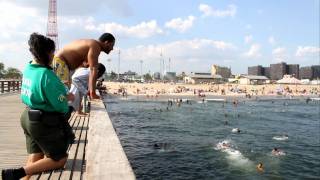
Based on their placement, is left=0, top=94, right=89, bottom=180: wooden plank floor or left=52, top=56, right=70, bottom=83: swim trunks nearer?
left=0, top=94, right=89, bottom=180: wooden plank floor

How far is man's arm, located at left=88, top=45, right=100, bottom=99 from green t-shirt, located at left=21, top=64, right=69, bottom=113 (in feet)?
4.38

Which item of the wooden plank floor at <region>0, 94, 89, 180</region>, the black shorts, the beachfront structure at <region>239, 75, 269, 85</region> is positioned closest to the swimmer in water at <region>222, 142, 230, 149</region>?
the wooden plank floor at <region>0, 94, 89, 180</region>

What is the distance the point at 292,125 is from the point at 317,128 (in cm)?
265

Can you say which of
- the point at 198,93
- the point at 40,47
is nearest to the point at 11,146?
the point at 40,47

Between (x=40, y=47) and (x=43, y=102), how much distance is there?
1.79ft

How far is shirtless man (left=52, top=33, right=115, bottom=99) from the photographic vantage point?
5184mm

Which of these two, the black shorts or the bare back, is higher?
the bare back

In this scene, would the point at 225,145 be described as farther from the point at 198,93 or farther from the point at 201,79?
the point at 201,79

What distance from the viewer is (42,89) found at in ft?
12.1

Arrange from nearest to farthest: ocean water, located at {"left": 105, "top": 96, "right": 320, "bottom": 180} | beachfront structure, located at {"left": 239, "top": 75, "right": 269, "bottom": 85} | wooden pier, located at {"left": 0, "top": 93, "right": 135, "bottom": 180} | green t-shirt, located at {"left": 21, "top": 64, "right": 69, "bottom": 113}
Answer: wooden pier, located at {"left": 0, "top": 93, "right": 135, "bottom": 180}
green t-shirt, located at {"left": 21, "top": 64, "right": 69, "bottom": 113}
ocean water, located at {"left": 105, "top": 96, "right": 320, "bottom": 180}
beachfront structure, located at {"left": 239, "top": 75, "right": 269, "bottom": 85}

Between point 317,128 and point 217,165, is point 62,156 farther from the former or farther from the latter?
point 317,128

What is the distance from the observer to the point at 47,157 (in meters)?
4.06

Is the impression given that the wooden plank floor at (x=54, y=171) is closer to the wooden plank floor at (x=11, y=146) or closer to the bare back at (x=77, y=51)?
the wooden plank floor at (x=11, y=146)

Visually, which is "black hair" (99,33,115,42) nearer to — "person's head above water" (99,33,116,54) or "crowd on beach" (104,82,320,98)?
"person's head above water" (99,33,116,54)
